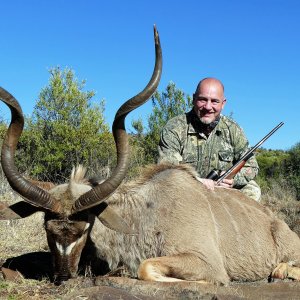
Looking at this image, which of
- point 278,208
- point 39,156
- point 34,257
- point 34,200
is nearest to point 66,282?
point 34,200

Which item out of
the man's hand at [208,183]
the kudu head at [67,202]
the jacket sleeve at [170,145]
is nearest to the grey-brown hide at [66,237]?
the kudu head at [67,202]

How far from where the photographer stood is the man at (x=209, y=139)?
6703 mm

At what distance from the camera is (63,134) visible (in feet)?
59.4

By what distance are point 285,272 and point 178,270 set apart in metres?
1.69

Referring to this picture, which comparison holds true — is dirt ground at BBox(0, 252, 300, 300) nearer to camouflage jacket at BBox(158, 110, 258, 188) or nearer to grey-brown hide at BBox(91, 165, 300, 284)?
grey-brown hide at BBox(91, 165, 300, 284)

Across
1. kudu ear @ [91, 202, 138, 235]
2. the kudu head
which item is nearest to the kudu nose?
the kudu head

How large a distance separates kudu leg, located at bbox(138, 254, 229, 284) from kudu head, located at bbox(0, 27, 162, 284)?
38 centimetres

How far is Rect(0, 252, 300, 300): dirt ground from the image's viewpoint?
396 cm

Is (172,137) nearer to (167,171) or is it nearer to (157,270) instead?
(167,171)

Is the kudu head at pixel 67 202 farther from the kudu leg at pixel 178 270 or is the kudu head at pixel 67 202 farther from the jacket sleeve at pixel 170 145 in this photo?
the jacket sleeve at pixel 170 145

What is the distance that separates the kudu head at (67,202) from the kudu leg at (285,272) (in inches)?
81.0

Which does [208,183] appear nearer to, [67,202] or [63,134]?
[67,202]

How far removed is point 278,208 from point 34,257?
8443 millimetres

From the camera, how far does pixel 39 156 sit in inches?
697
